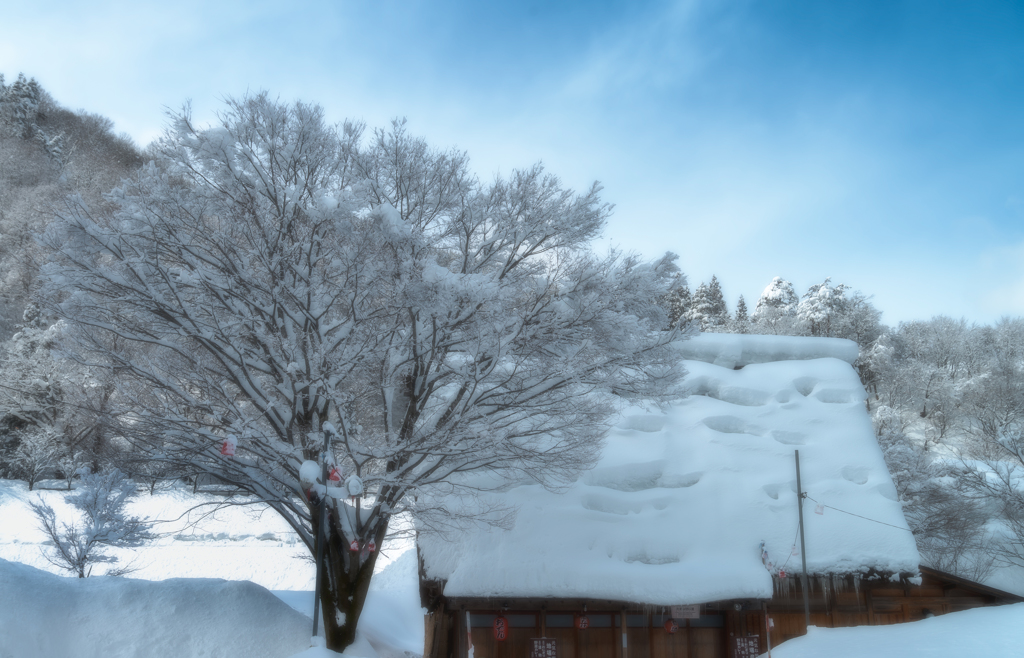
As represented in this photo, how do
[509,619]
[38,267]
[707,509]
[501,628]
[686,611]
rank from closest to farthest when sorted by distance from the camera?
1. [38,267]
2. [686,611]
3. [501,628]
4. [509,619]
5. [707,509]

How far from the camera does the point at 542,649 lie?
9.80 m

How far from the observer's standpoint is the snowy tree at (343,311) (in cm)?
713

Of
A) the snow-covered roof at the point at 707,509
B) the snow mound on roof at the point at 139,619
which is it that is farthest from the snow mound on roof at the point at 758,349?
the snow mound on roof at the point at 139,619

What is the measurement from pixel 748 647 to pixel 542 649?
362 cm

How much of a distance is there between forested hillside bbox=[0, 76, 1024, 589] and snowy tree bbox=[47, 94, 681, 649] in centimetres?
79

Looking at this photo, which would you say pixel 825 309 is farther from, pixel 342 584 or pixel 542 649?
pixel 342 584

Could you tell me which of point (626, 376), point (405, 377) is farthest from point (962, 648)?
point (405, 377)

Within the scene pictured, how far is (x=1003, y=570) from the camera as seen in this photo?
16.9 metres

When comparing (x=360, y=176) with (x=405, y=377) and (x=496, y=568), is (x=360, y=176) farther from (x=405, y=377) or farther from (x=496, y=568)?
(x=496, y=568)

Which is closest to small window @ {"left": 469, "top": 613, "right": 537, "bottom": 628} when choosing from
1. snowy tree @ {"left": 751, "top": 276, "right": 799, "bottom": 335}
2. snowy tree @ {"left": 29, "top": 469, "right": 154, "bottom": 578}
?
snowy tree @ {"left": 29, "top": 469, "right": 154, "bottom": 578}

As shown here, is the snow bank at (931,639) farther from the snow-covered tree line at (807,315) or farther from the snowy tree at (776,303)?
the snowy tree at (776,303)

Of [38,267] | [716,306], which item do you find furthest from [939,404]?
[38,267]

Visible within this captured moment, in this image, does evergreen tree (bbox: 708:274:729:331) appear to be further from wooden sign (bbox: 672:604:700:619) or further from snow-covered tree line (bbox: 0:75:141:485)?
snow-covered tree line (bbox: 0:75:141:485)

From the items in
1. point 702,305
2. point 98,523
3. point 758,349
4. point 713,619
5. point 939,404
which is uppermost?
point 702,305
